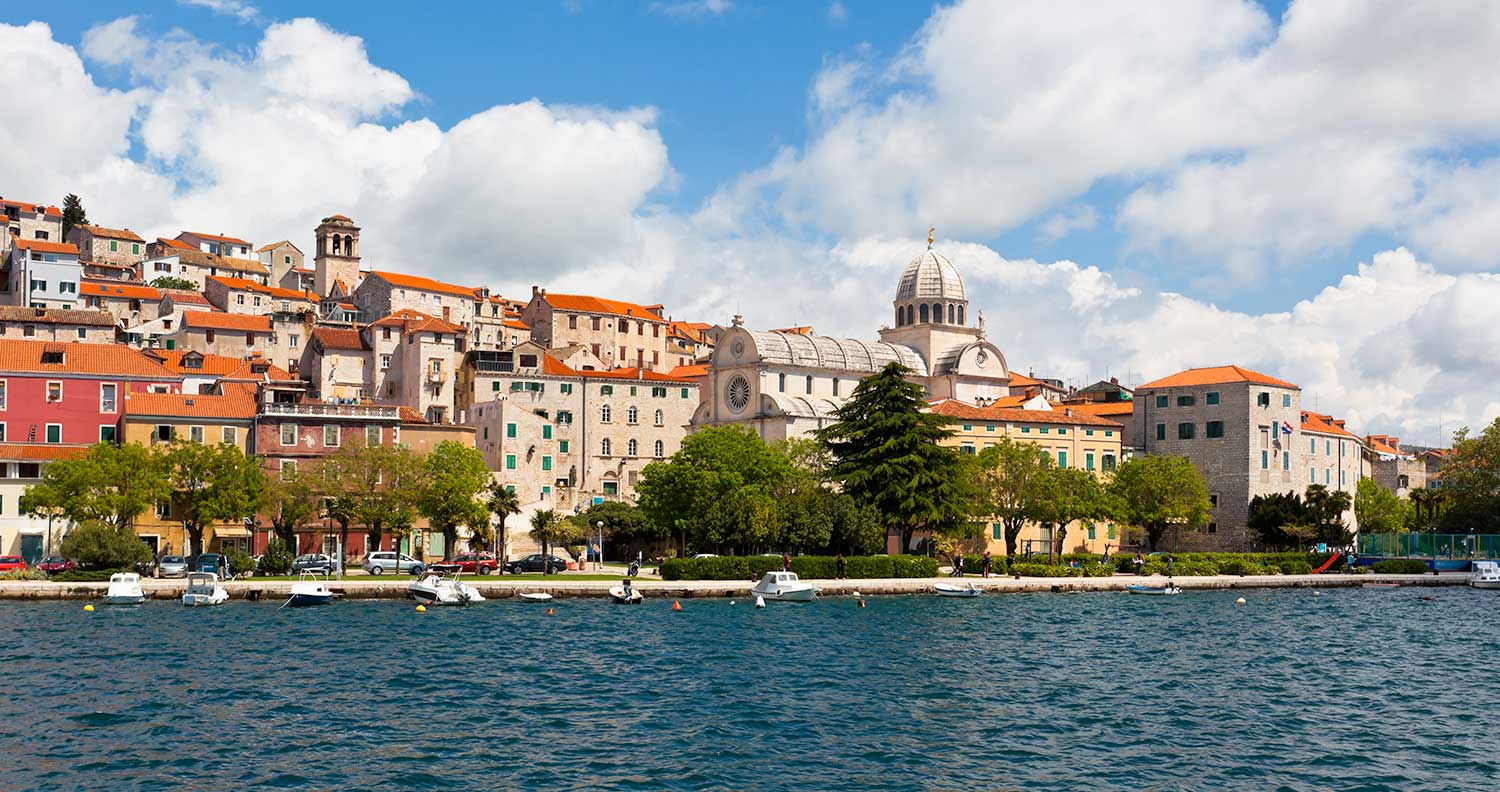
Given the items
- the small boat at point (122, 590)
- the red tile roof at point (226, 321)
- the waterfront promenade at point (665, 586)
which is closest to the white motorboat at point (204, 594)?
the waterfront promenade at point (665, 586)

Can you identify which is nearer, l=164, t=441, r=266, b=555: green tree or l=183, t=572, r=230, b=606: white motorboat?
l=183, t=572, r=230, b=606: white motorboat

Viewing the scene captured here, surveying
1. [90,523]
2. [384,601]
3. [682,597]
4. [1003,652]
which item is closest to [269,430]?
[90,523]

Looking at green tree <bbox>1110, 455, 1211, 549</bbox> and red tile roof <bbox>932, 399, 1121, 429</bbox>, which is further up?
red tile roof <bbox>932, 399, 1121, 429</bbox>

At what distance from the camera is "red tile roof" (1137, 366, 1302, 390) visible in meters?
90.9

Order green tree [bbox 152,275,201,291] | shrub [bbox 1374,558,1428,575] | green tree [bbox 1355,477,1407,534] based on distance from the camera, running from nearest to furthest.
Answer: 1. shrub [bbox 1374,558,1428,575]
2. green tree [bbox 1355,477,1407,534]
3. green tree [bbox 152,275,201,291]

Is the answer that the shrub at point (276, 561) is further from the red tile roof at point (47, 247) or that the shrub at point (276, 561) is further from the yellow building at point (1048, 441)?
the red tile roof at point (47, 247)

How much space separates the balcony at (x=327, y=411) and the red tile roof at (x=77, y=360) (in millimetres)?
7465

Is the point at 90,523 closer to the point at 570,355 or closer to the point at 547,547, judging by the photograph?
the point at 547,547

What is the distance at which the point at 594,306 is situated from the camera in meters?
120

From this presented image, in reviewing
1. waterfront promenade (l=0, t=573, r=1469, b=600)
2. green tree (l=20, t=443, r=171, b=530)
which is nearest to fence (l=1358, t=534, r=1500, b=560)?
waterfront promenade (l=0, t=573, r=1469, b=600)

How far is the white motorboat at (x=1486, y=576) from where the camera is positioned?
74.3 metres

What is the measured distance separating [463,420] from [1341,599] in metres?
55.5

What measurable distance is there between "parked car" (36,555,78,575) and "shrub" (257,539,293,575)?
7368mm

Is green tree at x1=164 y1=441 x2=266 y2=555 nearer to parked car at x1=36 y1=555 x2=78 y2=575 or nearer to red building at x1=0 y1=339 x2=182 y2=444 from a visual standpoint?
parked car at x1=36 y1=555 x2=78 y2=575
